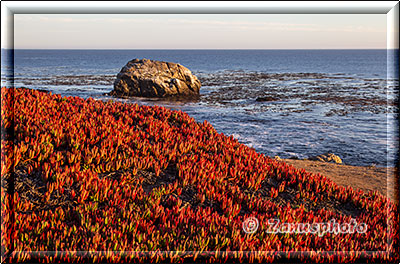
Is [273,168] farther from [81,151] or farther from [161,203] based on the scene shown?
[81,151]

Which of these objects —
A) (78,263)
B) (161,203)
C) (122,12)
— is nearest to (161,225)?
(161,203)

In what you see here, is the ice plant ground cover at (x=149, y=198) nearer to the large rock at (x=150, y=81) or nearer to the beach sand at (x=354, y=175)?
the beach sand at (x=354, y=175)

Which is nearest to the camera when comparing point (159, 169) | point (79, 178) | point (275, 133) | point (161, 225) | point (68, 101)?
point (161, 225)

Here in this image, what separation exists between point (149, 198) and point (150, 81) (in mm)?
33365

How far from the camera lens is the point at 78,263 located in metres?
3.57

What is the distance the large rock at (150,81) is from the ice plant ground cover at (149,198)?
3077cm

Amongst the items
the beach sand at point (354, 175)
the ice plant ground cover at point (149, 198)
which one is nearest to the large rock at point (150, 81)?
the beach sand at point (354, 175)

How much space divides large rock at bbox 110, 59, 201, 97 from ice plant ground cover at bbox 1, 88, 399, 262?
3077cm

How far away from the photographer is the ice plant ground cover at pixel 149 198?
12.5 feet

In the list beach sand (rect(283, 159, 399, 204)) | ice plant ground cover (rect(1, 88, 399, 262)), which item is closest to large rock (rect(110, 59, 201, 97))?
beach sand (rect(283, 159, 399, 204))

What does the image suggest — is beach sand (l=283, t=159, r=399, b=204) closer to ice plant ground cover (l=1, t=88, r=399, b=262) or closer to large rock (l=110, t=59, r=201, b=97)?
ice plant ground cover (l=1, t=88, r=399, b=262)

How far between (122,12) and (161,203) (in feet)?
8.47

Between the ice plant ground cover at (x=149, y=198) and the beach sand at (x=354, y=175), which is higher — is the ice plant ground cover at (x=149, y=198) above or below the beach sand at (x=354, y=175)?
above

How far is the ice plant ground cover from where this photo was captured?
12.5 ft
